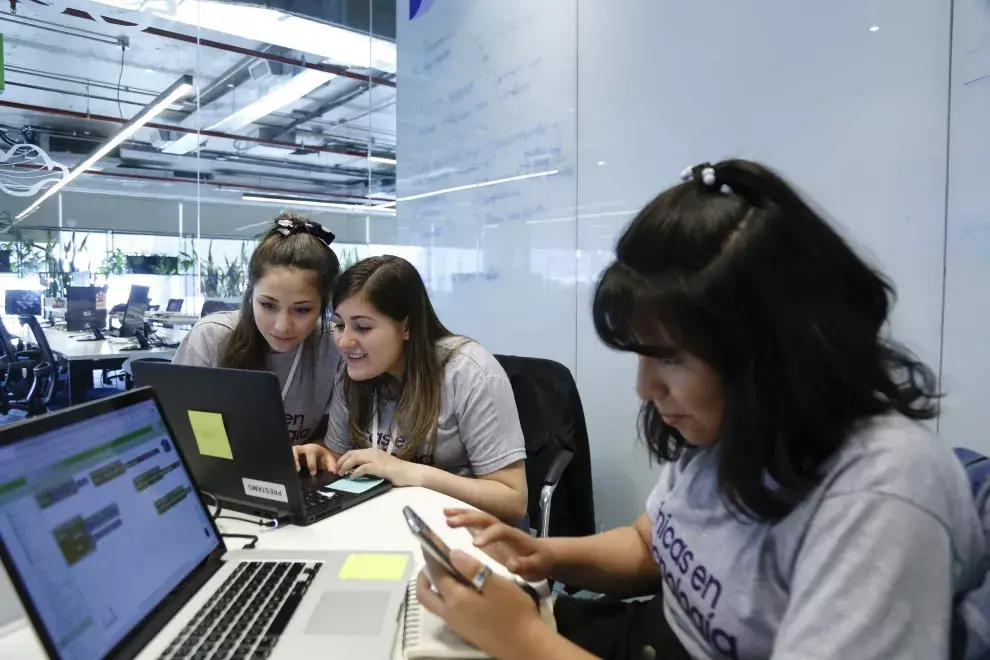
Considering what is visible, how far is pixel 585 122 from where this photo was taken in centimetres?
226

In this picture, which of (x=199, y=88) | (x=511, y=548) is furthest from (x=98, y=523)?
(x=199, y=88)

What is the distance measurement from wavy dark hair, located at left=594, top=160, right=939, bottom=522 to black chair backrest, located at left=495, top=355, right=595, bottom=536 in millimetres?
1067

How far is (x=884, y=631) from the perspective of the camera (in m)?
0.58

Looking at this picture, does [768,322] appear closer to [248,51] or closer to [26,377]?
[248,51]

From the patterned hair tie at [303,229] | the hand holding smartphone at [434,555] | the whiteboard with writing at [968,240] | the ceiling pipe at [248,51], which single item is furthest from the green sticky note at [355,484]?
the ceiling pipe at [248,51]

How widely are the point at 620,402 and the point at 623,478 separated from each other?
272 millimetres

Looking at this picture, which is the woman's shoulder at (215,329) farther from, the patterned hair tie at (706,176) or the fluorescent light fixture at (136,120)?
the fluorescent light fixture at (136,120)

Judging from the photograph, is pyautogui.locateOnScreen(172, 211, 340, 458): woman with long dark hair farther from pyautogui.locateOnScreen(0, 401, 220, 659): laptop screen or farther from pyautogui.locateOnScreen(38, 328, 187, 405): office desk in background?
pyautogui.locateOnScreen(38, 328, 187, 405): office desk in background

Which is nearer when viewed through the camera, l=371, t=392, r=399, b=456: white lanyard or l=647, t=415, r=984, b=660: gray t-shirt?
l=647, t=415, r=984, b=660: gray t-shirt

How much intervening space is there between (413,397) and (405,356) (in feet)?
0.46

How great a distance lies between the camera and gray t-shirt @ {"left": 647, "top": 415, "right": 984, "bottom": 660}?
1.90 feet

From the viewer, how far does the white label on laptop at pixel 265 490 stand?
1206 millimetres

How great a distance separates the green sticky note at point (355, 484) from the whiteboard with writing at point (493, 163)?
1.11 meters

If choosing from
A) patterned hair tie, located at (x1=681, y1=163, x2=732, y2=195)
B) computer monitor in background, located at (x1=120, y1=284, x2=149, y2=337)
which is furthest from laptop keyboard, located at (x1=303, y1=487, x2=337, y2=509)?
computer monitor in background, located at (x1=120, y1=284, x2=149, y2=337)
